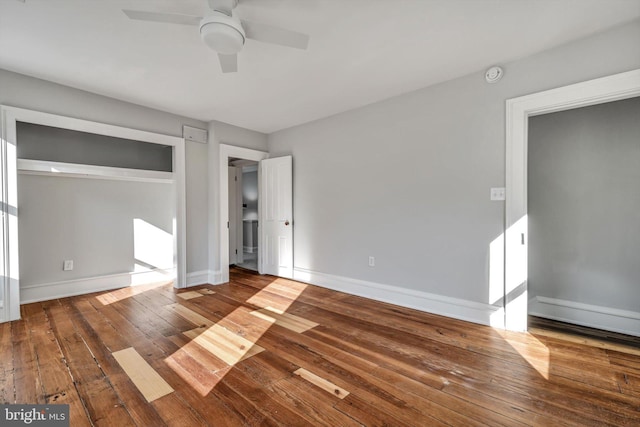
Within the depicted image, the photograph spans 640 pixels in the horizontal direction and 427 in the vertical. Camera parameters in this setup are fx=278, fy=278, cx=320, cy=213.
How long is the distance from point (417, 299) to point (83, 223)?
4.52 meters

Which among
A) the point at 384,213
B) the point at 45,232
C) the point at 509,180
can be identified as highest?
the point at 509,180

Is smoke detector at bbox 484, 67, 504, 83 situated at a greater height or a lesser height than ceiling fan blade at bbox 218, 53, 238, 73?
greater

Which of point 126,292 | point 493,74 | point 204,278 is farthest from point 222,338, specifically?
point 493,74

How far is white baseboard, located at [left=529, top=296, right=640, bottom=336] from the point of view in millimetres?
2673

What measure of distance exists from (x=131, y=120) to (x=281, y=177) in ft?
7.25

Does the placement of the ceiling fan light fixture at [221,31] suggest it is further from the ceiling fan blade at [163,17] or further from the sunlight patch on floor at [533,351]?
the sunlight patch on floor at [533,351]

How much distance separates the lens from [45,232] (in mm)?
3527

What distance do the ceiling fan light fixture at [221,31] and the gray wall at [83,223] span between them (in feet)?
10.7

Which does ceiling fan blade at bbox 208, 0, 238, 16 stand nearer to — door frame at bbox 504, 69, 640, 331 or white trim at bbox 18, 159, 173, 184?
door frame at bbox 504, 69, 640, 331

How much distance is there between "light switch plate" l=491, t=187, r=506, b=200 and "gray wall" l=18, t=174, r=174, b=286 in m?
4.69

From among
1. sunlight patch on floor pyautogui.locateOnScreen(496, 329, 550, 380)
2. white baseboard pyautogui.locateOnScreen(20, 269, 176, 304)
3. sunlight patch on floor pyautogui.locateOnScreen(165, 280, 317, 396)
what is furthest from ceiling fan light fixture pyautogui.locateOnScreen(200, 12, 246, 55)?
white baseboard pyautogui.locateOnScreen(20, 269, 176, 304)

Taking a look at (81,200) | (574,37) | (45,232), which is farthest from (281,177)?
(574,37)

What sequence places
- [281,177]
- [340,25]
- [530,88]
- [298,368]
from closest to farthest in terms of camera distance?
[298,368], [340,25], [530,88], [281,177]

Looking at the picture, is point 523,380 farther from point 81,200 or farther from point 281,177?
point 81,200
